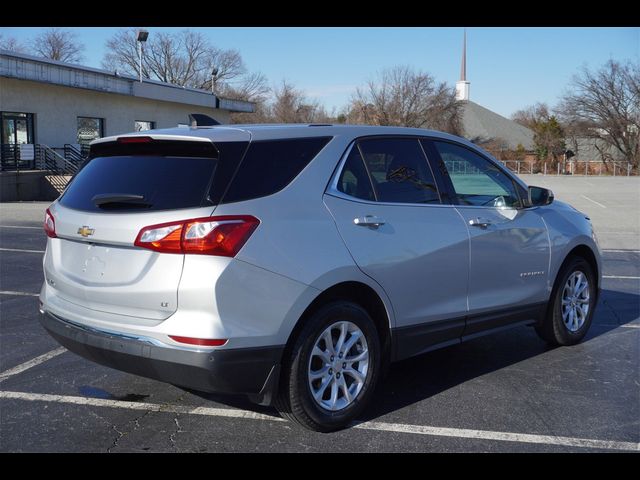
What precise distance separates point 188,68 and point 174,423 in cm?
7986

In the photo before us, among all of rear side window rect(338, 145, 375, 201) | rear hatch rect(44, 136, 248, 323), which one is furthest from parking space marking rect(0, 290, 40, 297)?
rear side window rect(338, 145, 375, 201)

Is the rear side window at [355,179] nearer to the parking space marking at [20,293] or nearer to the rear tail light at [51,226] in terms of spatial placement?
the rear tail light at [51,226]

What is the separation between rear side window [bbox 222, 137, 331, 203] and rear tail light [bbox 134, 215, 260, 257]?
156mm

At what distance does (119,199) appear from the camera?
12.8 ft

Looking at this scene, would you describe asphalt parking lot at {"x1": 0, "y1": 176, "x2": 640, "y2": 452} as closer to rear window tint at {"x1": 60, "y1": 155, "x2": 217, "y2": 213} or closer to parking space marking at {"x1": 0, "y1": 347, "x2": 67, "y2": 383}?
parking space marking at {"x1": 0, "y1": 347, "x2": 67, "y2": 383}

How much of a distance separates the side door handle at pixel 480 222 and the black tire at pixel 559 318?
3.97 ft

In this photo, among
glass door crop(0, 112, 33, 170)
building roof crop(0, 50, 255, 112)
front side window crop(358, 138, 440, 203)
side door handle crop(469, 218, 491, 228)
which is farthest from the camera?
glass door crop(0, 112, 33, 170)

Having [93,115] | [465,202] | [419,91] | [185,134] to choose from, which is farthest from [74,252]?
[419,91]

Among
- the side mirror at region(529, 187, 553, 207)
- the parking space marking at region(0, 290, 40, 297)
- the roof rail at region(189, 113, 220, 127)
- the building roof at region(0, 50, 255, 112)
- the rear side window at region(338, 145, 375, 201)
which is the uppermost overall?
the building roof at region(0, 50, 255, 112)

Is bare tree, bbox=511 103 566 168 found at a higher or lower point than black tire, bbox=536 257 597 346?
higher

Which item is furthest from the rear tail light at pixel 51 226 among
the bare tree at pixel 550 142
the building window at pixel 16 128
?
the bare tree at pixel 550 142

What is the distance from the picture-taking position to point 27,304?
746 cm

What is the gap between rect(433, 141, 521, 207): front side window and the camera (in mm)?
5156
